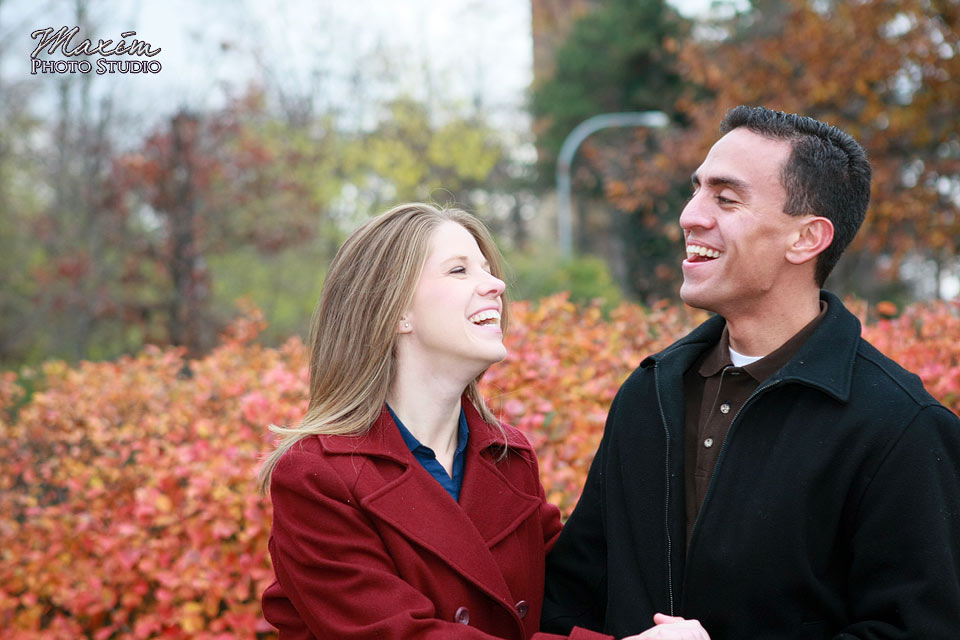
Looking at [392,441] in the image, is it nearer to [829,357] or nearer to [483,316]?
[483,316]

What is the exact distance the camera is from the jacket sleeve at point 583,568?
2855mm

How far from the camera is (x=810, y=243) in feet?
8.27

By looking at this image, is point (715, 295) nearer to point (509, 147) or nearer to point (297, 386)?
point (297, 386)

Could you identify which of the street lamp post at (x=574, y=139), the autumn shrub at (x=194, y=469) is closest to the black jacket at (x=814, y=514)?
the autumn shrub at (x=194, y=469)

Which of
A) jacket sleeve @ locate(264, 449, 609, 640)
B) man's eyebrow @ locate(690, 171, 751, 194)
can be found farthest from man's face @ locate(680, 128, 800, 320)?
jacket sleeve @ locate(264, 449, 609, 640)

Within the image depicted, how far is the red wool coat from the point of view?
93.8 inches

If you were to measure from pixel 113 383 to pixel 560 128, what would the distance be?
76.9ft

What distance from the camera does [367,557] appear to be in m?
2.45

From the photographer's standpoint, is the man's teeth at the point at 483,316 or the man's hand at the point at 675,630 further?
the man's teeth at the point at 483,316

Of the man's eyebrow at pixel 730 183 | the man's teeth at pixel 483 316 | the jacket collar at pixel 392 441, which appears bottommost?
the jacket collar at pixel 392 441

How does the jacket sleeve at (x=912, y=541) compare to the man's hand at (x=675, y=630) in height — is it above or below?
above

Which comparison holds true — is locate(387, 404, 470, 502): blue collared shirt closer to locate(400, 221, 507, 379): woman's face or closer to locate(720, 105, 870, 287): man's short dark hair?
locate(400, 221, 507, 379): woman's face

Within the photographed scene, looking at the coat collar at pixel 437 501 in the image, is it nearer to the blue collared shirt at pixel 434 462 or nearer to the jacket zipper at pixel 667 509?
the blue collared shirt at pixel 434 462

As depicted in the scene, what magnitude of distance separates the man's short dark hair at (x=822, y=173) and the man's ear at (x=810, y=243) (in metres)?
0.02
